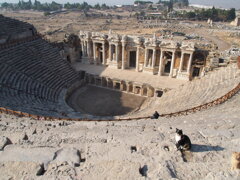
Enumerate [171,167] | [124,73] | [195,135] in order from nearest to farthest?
[171,167], [195,135], [124,73]

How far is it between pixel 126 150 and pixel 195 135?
11.4 ft

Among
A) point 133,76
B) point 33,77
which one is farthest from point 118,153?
point 133,76

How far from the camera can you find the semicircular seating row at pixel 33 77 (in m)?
16.9

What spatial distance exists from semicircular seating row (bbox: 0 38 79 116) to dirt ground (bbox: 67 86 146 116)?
7.58 ft

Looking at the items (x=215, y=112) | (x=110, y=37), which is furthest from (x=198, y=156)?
(x=110, y=37)

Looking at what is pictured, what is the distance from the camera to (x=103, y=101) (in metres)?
25.5

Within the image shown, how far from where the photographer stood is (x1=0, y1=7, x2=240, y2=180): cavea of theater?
6.49 meters

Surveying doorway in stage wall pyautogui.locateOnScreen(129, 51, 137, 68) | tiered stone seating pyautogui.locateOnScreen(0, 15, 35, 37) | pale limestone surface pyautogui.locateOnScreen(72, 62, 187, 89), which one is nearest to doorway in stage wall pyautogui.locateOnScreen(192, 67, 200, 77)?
pale limestone surface pyautogui.locateOnScreen(72, 62, 187, 89)

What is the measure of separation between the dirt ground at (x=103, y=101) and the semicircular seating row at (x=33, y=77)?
2.31 m

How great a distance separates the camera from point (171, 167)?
21.1ft

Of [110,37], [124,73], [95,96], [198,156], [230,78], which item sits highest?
[110,37]

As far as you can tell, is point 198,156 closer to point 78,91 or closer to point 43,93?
point 43,93

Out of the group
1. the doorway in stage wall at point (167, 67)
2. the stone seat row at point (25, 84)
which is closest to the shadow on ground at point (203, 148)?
the stone seat row at point (25, 84)

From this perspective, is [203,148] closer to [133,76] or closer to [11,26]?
[133,76]
